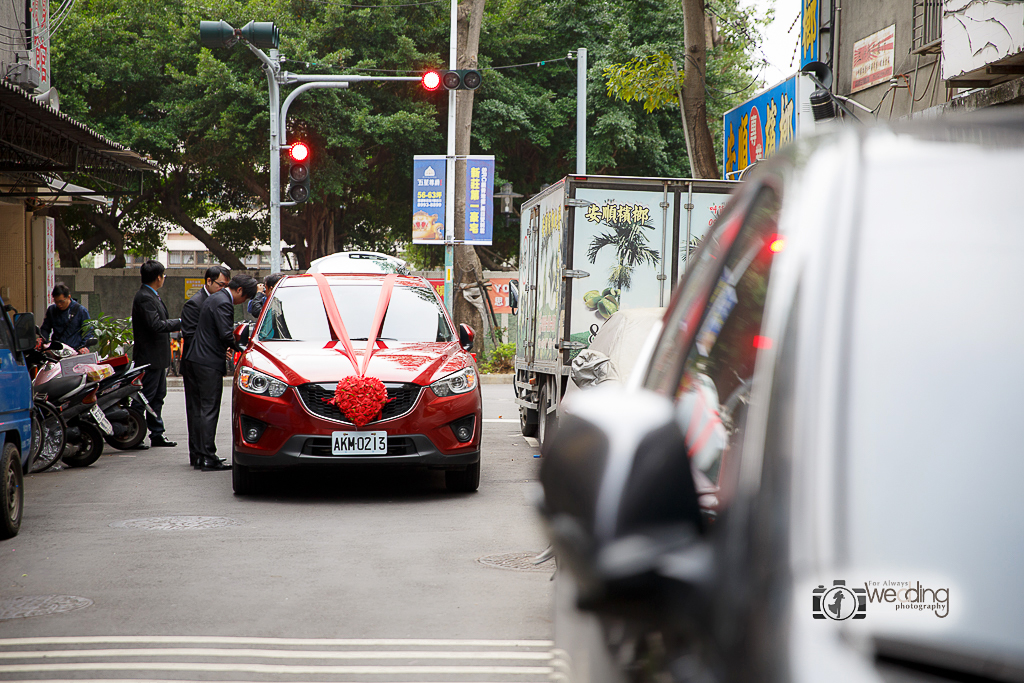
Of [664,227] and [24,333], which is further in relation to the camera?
[664,227]

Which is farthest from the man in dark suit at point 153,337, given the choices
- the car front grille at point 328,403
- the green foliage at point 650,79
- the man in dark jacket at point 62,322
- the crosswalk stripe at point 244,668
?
the green foliage at point 650,79

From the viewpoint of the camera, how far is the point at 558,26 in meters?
30.5

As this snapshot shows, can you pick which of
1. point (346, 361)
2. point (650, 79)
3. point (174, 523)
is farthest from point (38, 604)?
point (650, 79)

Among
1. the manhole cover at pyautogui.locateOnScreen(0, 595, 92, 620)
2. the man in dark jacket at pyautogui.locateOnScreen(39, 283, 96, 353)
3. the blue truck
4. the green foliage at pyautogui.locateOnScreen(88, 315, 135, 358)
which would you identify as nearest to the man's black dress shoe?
the blue truck

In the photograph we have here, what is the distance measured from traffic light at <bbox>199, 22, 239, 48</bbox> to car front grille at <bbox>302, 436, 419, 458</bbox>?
10.1m

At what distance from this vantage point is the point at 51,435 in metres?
9.91

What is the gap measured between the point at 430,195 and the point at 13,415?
15.2 meters

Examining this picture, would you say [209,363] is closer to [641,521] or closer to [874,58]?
[874,58]

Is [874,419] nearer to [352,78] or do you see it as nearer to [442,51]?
A: [352,78]

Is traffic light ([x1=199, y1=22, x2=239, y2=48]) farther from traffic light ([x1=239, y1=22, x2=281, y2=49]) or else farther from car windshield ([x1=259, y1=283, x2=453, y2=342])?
car windshield ([x1=259, y1=283, x2=453, y2=342])

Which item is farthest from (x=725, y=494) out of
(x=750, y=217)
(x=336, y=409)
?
(x=336, y=409)

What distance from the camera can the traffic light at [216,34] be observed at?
16.1 metres

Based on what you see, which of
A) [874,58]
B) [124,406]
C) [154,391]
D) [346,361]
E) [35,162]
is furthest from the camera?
[35,162]

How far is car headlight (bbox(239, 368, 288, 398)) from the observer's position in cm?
817
